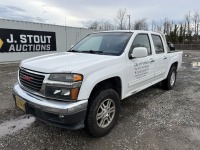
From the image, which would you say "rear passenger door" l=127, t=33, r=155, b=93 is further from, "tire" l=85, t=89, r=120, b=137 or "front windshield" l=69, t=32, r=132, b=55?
"tire" l=85, t=89, r=120, b=137

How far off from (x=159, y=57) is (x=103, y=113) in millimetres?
2469

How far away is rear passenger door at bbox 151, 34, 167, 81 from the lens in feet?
15.9

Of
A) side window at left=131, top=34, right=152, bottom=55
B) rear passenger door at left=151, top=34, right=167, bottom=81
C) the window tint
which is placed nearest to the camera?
side window at left=131, top=34, right=152, bottom=55

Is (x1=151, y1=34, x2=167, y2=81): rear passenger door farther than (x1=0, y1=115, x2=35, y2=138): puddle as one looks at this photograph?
Yes

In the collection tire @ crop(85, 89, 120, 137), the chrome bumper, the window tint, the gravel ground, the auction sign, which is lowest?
the gravel ground

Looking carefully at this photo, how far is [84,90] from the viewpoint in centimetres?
273

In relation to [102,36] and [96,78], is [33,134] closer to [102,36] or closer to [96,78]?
[96,78]

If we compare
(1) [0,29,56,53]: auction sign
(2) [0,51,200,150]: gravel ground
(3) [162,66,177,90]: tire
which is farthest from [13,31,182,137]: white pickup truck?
(1) [0,29,56,53]: auction sign

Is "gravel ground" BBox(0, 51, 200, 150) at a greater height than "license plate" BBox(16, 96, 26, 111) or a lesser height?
lesser

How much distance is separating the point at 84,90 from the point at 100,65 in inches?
20.9

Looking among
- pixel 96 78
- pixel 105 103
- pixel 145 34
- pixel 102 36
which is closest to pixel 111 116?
pixel 105 103

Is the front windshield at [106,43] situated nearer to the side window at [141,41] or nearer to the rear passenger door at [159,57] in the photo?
the side window at [141,41]

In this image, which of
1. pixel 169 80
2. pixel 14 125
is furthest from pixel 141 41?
pixel 14 125

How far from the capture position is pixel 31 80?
3.00 m
